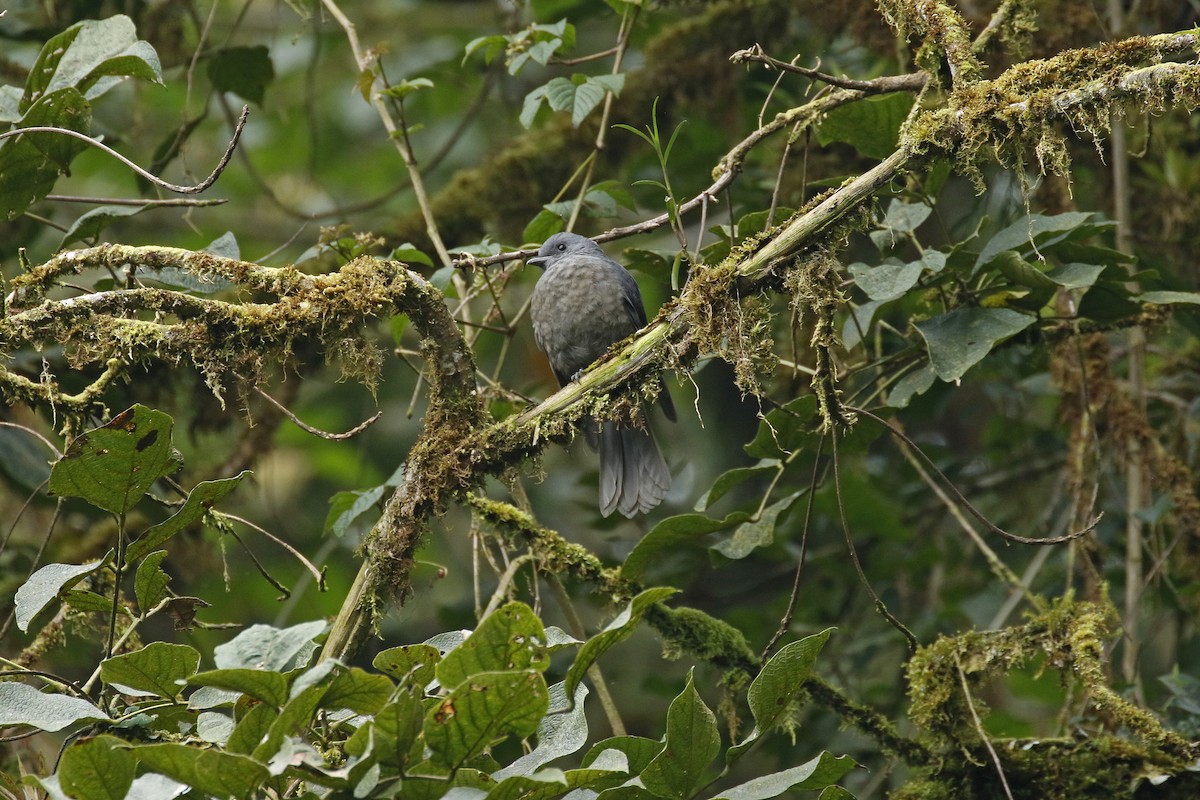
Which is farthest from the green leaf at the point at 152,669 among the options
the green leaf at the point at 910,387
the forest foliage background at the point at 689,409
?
the green leaf at the point at 910,387

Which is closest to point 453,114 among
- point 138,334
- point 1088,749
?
point 138,334

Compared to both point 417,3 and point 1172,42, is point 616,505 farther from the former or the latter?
point 417,3

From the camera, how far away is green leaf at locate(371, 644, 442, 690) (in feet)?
5.87

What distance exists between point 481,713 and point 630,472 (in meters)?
2.20

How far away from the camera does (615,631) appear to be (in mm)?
1589

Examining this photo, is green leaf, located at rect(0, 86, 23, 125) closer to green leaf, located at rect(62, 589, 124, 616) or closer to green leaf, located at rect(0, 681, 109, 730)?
green leaf, located at rect(62, 589, 124, 616)

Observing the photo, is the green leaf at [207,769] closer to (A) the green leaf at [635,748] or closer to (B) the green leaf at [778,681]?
(A) the green leaf at [635,748]

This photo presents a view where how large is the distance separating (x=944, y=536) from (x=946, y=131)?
113 inches

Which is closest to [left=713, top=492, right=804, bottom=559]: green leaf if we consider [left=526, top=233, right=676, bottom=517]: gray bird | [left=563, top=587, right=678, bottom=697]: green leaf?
[left=526, top=233, right=676, bottom=517]: gray bird

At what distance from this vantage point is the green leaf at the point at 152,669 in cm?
175

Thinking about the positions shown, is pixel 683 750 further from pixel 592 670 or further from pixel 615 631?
pixel 592 670

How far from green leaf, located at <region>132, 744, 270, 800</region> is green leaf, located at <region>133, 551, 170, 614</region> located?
1.54 ft

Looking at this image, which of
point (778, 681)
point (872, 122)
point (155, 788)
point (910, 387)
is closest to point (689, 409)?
point (910, 387)

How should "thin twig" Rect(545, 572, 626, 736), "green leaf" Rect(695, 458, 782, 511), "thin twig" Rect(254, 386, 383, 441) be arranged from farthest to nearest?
"thin twig" Rect(545, 572, 626, 736) → "green leaf" Rect(695, 458, 782, 511) → "thin twig" Rect(254, 386, 383, 441)
